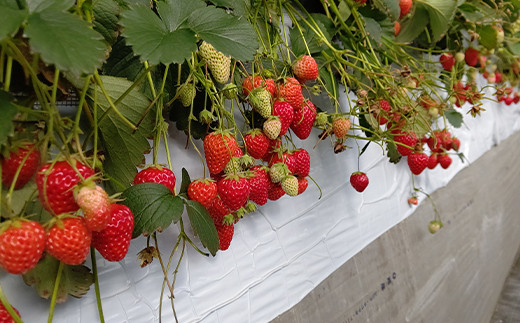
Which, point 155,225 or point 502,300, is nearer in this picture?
point 155,225

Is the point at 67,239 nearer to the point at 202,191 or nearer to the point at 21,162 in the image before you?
the point at 21,162

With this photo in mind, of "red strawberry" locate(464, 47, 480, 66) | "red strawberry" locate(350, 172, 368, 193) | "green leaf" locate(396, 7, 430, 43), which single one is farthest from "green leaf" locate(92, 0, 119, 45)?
"red strawberry" locate(464, 47, 480, 66)

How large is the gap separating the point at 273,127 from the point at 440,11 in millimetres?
689

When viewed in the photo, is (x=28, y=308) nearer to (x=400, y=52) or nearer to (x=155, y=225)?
(x=155, y=225)

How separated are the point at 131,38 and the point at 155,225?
0.18 meters

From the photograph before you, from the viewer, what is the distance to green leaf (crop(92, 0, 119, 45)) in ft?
1.58

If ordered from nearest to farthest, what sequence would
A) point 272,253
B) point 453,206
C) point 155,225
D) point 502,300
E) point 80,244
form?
point 80,244, point 155,225, point 272,253, point 453,206, point 502,300

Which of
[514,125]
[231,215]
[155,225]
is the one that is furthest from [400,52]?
[514,125]

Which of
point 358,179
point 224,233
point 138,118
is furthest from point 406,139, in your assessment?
point 138,118

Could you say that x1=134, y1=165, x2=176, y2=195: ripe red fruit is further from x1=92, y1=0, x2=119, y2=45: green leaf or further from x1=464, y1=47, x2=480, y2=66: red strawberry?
x1=464, y1=47, x2=480, y2=66: red strawberry

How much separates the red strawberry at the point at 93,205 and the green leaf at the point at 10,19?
12 cm

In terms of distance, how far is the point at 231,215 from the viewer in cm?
56

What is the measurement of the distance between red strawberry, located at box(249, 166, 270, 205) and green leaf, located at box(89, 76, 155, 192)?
0.13 metres

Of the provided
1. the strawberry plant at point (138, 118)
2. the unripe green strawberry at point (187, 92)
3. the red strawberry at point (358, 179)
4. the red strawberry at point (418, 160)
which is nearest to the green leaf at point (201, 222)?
the strawberry plant at point (138, 118)
